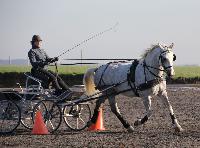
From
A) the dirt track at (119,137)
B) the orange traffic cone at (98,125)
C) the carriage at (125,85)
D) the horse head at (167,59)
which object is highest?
the horse head at (167,59)

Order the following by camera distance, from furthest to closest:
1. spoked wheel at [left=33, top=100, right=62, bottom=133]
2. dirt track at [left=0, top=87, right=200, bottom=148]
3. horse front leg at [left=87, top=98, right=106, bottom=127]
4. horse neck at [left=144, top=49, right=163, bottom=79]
A: 1. horse front leg at [left=87, top=98, right=106, bottom=127]
2. spoked wheel at [left=33, top=100, right=62, bottom=133]
3. horse neck at [left=144, top=49, right=163, bottom=79]
4. dirt track at [left=0, top=87, right=200, bottom=148]

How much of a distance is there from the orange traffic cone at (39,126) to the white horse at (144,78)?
125cm

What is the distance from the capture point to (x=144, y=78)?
12.6 meters

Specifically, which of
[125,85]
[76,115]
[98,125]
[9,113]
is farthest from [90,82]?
[9,113]

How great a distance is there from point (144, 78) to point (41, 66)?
247 cm

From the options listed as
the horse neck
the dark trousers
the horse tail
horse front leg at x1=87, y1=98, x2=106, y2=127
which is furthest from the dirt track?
the horse neck

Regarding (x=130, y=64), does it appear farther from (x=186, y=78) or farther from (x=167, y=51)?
(x=186, y=78)

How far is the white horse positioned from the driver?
1.08 metres

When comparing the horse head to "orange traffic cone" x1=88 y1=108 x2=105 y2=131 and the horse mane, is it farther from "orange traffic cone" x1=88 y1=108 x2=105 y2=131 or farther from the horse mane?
"orange traffic cone" x1=88 y1=108 x2=105 y2=131

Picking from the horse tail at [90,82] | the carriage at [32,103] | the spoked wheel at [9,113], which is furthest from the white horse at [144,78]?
the spoked wheel at [9,113]

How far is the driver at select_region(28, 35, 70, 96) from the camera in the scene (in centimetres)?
1309

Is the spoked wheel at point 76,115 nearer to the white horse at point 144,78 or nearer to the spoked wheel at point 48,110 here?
the spoked wheel at point 48,110

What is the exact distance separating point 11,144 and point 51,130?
2142mm

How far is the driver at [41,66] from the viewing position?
1309 cm
